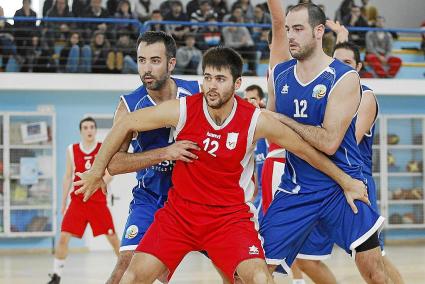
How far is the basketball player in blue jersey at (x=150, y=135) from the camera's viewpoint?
20.2 feet

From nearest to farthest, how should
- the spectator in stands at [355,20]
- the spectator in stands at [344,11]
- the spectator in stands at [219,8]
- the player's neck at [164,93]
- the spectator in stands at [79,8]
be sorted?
1. the player's neck at [164,93]
2. the spectator in stands at [79,8]
3. the spectator in stands at [219,8]
4. the spectator in stands at [355,20]
5. the spectator in stands at [344,11]

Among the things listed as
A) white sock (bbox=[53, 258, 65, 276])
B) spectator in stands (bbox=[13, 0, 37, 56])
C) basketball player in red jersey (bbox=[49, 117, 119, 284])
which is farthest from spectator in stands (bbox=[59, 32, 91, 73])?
white sock (bbox=[53, 258, 65, 276])

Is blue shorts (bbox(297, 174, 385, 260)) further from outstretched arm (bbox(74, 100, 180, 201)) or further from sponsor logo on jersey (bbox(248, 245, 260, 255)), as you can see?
outstretched arm (bbox(74, 100, 180, 201))

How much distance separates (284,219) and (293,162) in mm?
430

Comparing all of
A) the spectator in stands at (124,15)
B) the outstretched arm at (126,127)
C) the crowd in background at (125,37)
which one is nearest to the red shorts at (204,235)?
the outstretched arm at (126,127)

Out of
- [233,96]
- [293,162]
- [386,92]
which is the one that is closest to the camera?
[233,96]

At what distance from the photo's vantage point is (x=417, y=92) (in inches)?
733

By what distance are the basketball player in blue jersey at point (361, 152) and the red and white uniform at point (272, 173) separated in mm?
1425

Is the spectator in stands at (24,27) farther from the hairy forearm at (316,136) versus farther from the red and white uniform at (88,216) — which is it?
the hairy forearm at (316,136)

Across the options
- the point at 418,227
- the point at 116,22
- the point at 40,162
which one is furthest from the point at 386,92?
the point at 40,162

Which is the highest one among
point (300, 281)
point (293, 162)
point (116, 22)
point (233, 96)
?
point (116, 22)

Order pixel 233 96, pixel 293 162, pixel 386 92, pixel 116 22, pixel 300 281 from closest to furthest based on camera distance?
pixel 233 96 < pixel 293 162 < pixel 300 281 < pixel 116 22 < pixel 386 92

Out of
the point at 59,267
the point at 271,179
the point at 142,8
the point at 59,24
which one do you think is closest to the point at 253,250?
the point at 271,179

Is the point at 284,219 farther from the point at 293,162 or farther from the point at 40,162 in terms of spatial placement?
the point at 40,162
